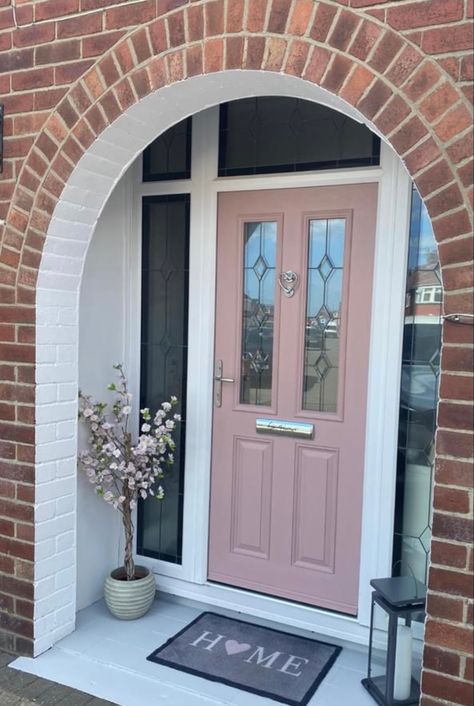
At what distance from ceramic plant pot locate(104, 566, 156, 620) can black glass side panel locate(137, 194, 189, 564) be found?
0.28m

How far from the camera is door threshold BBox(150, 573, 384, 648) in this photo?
116 inches

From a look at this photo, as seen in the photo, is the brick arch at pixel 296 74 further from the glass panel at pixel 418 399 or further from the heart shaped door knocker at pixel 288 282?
the heart shaped door knocker at pixel 288 282

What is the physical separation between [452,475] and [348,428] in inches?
39.6

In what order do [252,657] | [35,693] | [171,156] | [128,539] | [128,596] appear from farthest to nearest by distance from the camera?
[171,156], [128,539], [128,596], [252,657], [35,693]

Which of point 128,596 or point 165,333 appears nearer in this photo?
point 128,596

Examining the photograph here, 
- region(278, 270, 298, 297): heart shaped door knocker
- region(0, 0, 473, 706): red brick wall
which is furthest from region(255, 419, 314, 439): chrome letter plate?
region(0, 0, 473, 706): red brick wall

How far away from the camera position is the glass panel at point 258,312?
122 inches

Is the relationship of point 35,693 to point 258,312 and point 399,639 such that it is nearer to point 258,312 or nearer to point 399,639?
point 399,639

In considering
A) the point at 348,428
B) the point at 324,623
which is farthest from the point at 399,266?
the point at 324,623

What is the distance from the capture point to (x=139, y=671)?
A: 107 inches

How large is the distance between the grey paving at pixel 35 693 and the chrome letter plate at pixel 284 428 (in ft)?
4.45

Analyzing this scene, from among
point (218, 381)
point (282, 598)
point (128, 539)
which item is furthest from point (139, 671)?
point (218, 381)

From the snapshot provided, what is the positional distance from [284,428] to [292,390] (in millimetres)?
190

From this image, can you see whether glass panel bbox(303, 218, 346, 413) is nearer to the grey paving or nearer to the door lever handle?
the door lever handle
